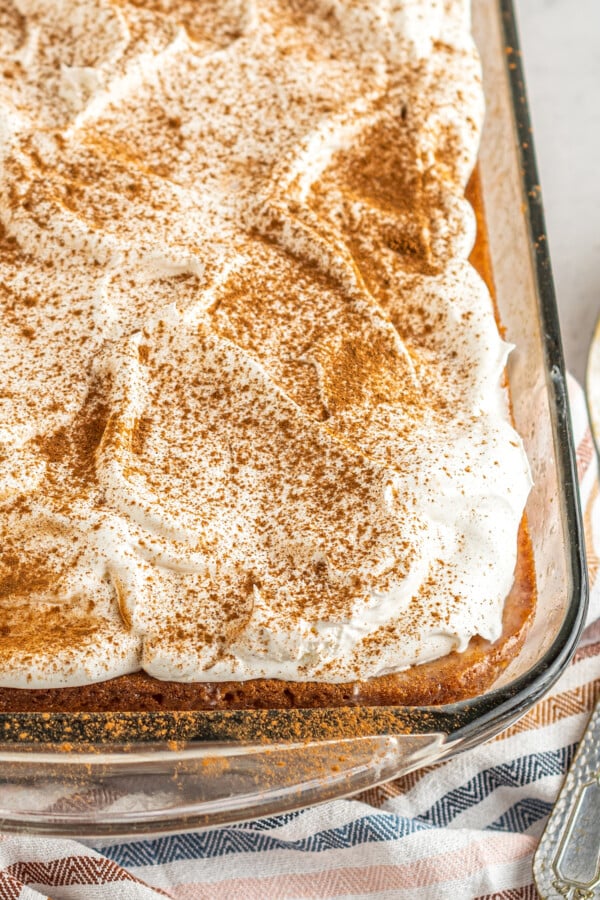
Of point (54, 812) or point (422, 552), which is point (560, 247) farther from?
point (54, 812)

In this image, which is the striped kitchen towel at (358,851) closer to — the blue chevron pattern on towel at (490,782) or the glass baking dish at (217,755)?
the blue chevron pattern on towel at (490,782)

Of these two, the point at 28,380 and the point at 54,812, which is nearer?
the point at 54,812

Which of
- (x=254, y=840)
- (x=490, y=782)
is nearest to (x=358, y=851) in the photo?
(x=254, y=840)

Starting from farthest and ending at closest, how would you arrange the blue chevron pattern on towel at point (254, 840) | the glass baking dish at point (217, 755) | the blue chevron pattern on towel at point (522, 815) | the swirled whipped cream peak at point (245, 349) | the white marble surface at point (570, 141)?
1. the white marble surface at point (570, 141)
2. the blue chevron pattern on towel at point (522, 815)
3. the blue chevron pattern on towel at point (254, 840)
4. the swirled whipped cream peak at point (245, 349)
5. the glass baking dish at point (217, 755)

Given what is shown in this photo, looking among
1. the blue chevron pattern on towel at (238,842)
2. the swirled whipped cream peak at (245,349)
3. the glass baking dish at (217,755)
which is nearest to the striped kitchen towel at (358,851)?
the blue chevron pattern on towel at (238,842)

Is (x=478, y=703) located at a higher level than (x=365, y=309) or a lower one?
lower

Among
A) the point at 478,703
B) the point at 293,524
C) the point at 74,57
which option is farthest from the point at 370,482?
the point at 74,57
